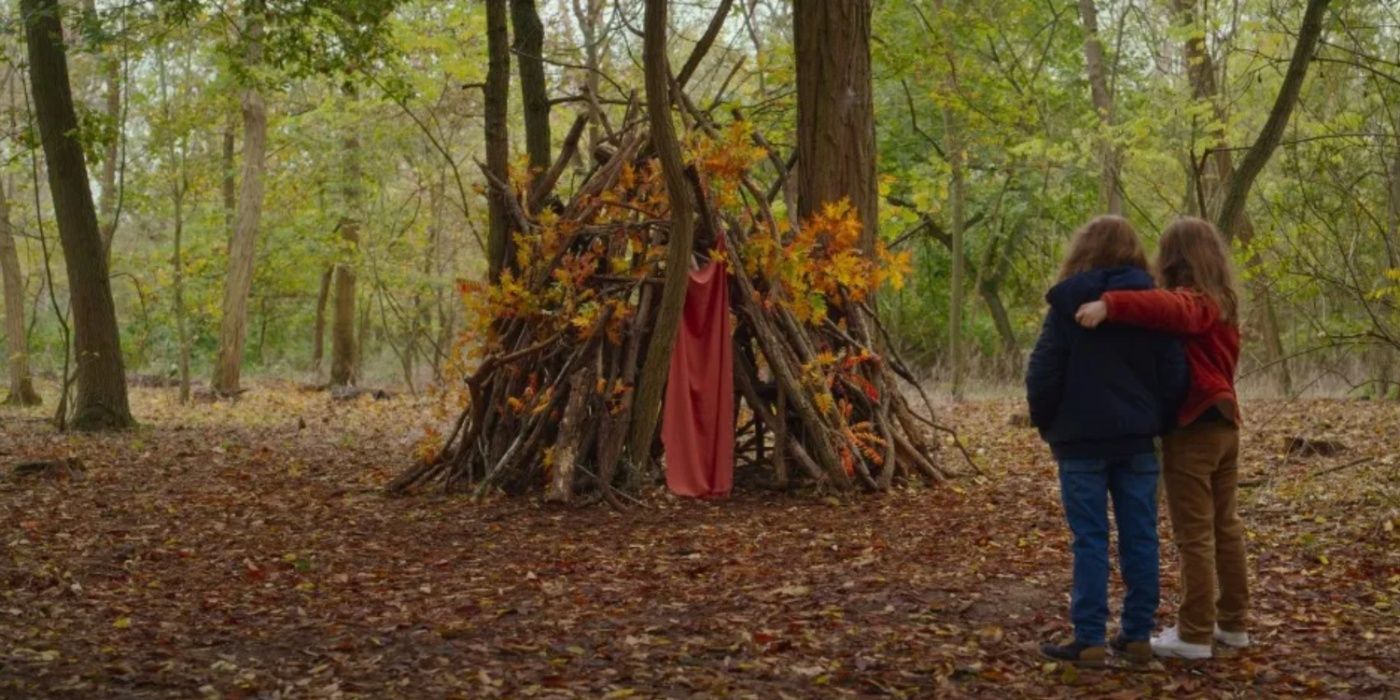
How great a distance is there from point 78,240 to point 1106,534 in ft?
32.1

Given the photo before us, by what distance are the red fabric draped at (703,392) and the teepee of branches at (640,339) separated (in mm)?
179

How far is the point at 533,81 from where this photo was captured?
8992 mm

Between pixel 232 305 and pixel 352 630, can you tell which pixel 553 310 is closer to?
pixel 352 630

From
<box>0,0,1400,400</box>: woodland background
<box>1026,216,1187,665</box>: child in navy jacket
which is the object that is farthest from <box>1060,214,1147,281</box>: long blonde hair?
<box>0,0,1400,400</box>: woodland background

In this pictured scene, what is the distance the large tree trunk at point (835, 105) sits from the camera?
8.30 metres

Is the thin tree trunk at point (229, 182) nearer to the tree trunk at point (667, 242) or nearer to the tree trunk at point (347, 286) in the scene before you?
the tree trunk at point (347, 286)

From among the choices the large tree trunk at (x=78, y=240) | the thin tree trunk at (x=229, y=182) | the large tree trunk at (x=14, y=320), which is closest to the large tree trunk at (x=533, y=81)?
the large tree trunk at (x=78, y=240)

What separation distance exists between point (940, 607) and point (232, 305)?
14750 mm

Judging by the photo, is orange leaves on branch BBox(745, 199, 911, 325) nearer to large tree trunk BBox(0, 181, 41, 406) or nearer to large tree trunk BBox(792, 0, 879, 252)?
large tree trunk BBox(792, 0, 879, 252)

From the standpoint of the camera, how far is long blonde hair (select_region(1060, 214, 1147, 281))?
4035 millimetres

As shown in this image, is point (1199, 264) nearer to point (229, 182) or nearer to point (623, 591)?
point (623, 591)

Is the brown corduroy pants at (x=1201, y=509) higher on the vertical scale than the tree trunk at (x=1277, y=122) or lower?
lower

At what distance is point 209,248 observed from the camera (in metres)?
24.4

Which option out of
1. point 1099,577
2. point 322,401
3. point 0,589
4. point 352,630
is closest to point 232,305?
point 322,401
